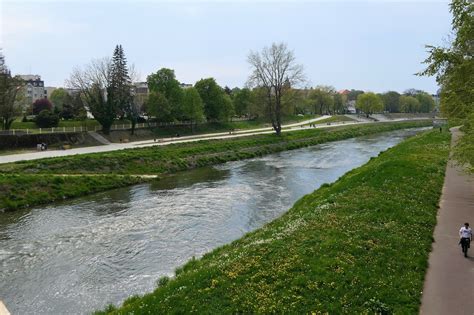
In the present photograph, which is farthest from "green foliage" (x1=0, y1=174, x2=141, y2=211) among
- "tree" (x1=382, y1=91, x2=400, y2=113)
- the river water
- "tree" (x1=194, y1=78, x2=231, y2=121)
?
"tree" (x1=382, y1=91, x2=400, y2=113)

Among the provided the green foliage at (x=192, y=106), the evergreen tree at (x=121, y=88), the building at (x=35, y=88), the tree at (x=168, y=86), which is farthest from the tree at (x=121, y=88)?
the building at (x=35, y=88)

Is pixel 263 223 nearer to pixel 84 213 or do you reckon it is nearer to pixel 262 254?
pixel 262 254

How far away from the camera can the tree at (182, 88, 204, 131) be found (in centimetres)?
7069

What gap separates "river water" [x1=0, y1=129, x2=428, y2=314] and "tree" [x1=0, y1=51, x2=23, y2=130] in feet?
93.0

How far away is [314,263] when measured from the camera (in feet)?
42.5

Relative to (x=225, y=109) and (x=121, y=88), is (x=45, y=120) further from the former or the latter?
(x=225, y=109)

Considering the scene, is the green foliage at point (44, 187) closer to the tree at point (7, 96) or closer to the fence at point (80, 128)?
the fence at point (80, 128)

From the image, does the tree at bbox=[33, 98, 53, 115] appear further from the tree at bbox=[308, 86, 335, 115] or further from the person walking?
the tree at bbox=[308, 86, 335, 115]

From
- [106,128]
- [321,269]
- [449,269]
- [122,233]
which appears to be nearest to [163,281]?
[321,269]

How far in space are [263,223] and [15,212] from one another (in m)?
16.3

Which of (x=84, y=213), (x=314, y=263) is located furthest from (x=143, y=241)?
(x=314, y=263)

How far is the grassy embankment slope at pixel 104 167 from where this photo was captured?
97.5ft

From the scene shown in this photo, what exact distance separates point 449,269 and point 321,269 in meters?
4.09

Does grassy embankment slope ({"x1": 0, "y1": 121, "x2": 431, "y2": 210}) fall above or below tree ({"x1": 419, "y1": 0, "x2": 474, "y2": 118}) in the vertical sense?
below
